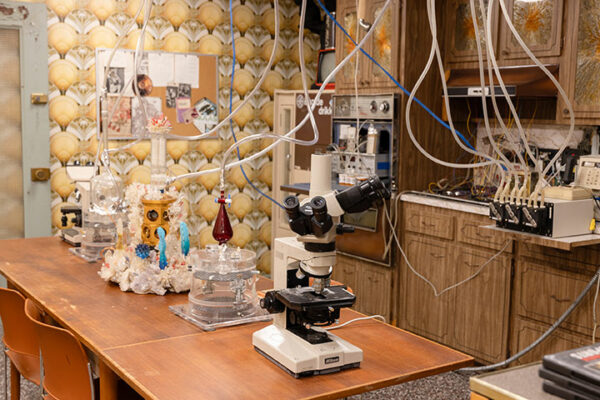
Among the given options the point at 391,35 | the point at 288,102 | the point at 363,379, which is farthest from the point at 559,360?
the point at 288,102

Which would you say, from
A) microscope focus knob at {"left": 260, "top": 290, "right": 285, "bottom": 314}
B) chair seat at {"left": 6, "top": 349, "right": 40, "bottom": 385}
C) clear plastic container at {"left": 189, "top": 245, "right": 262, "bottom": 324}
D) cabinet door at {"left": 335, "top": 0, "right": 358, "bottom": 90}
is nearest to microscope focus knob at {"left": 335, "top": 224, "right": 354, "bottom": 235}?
microscope focus knob at {"left": 260, "top": 290, "right": 285, "bottom": 314}

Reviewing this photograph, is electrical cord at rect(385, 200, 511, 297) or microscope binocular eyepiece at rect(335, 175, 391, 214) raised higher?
microscope binocular eyepiece at rect(335, 175, 391, 214)

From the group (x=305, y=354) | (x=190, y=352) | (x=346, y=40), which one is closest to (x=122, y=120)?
(x=346, y=40)

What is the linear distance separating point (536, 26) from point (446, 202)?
115cm

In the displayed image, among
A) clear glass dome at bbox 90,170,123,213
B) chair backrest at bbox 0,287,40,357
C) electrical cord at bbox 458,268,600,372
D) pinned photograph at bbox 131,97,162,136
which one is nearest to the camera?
chair backrest at bbox 0,287,40,357

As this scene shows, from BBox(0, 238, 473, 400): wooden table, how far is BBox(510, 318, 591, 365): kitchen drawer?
1662 mm

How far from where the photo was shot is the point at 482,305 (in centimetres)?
393

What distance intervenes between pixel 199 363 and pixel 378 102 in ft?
9.69

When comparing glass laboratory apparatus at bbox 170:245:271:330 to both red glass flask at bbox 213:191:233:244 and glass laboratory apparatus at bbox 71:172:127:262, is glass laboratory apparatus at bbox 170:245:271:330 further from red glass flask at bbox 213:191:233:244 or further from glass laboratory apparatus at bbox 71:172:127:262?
glass laboratory apparatus at bbox 71:172:127:262

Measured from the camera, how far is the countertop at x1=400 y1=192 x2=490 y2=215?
3875mm

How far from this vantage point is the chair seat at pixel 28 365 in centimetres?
261

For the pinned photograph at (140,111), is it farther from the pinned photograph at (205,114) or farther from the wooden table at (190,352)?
the wooden table at (190,352)

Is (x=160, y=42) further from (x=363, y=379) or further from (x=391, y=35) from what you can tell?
(x=363, y=379)

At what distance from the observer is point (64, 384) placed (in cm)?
224
